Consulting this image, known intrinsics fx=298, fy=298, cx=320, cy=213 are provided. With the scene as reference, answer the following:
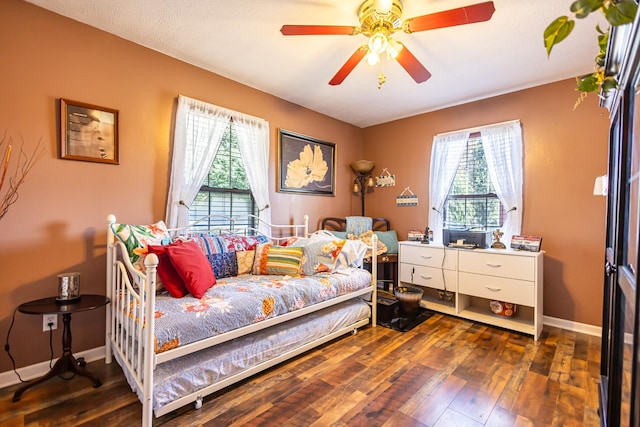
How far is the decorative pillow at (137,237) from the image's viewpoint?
2.08 m

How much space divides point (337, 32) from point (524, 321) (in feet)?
10.2

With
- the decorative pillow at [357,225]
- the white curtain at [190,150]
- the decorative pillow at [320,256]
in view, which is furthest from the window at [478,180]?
the white curtain at [190,150]

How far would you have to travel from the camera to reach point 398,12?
6.03 ft

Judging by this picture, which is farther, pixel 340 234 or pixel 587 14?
pixel 340 234

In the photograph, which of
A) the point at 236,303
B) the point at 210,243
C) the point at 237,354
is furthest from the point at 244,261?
the point at 237,354

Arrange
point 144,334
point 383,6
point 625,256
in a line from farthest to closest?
point 383,6 < point 144,334 < point 625,256

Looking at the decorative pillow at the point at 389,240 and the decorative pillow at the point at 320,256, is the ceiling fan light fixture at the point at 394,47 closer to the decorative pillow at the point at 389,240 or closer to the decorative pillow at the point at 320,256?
the decorative pillow at the point at 320,256

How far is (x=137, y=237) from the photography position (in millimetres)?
2143

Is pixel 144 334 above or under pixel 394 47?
under

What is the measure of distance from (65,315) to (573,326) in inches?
166

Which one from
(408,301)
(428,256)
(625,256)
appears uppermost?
(625,256)

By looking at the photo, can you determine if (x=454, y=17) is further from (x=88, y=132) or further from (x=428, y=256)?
(x=88, y=132)

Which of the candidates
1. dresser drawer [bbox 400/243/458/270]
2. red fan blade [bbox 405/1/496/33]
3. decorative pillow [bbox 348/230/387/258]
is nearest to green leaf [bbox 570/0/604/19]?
red fan blade [bbox 405/1/496/33]

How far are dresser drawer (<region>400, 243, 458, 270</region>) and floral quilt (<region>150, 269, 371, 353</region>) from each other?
1.05 metres
